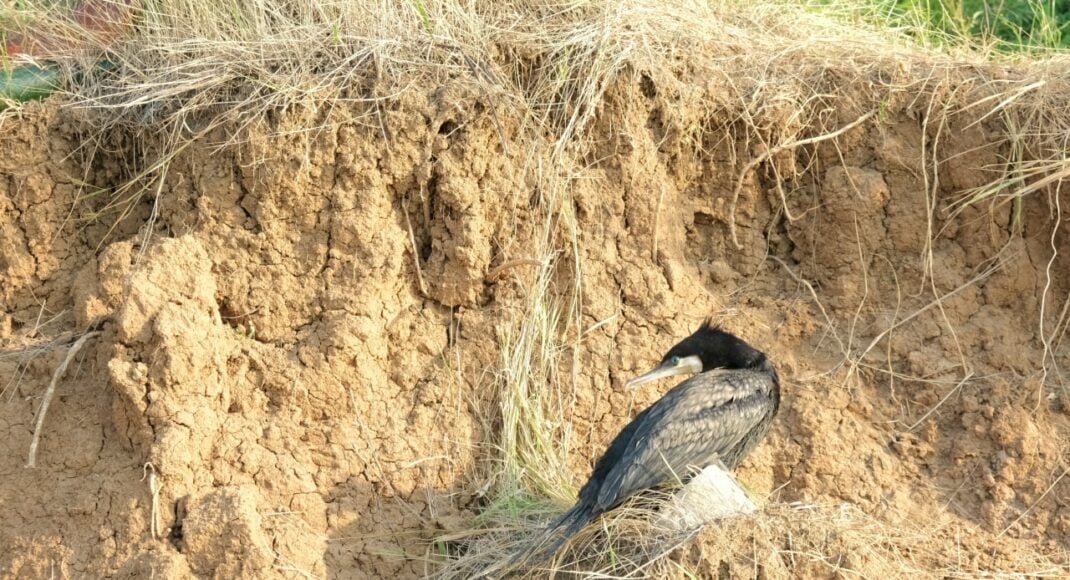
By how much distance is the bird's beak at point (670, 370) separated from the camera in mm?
6004

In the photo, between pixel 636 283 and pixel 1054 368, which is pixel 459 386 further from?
pixel 1054 368

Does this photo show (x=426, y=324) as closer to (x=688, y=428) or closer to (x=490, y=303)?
(x=490, y=303)

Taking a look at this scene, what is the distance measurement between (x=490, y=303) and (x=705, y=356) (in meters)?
1.14

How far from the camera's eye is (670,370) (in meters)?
6.05

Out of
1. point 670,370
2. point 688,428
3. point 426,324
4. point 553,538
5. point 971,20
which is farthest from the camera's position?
point 971,20

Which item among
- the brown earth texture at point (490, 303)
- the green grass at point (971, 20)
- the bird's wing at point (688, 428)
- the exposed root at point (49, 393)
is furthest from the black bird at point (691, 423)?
the green grass at point (971, 20)

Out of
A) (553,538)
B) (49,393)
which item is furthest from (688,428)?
(49,393)

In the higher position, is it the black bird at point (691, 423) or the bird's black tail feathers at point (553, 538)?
the black bird at point (691, 423)

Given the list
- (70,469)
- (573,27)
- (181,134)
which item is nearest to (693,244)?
(573,27)

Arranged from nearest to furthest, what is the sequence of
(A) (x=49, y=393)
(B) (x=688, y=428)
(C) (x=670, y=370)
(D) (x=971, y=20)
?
1. (B) (x=688, y=428)
2. (A) (x=49, y=393)
3. (C) (x=670, y=370)
4. (D) (x=971, y=20)

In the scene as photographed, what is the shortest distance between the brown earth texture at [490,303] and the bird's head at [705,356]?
1.56 ft

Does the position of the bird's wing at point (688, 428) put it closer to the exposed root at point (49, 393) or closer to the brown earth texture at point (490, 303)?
the brown earth texture at point (490, 303)

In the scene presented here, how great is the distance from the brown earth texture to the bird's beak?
1.53 feet

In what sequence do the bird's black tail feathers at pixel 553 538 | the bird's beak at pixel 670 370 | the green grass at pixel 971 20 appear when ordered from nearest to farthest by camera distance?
1. the bird's black tail feathers at pixel 553 538
2. the bird's beak at pixel 670 370
3. the green grass at pixel 971 20
